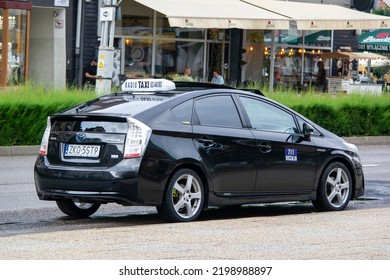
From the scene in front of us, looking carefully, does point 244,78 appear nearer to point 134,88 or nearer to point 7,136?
point 7,136

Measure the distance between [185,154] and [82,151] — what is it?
3.41 ft

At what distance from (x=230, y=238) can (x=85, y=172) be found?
2.20 m

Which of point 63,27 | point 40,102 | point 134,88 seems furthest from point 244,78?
point 134,88

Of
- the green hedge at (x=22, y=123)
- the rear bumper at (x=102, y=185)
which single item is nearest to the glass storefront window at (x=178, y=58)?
the green hedge at (x=22, y=123)

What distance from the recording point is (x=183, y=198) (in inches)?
448

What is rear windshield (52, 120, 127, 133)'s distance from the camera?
11.2 metres

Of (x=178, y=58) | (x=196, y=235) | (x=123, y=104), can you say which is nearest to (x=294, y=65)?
(x=178, y=58)

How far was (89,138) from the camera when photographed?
11258mm

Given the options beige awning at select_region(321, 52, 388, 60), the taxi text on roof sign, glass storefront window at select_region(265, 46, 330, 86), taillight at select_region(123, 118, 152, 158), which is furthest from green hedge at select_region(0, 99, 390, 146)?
glass storefront window at select_region(265, 46, 330, 86)

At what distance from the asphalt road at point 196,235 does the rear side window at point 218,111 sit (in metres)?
1.11

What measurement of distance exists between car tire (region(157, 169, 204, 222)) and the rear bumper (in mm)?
159

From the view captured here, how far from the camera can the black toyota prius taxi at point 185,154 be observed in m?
11.1

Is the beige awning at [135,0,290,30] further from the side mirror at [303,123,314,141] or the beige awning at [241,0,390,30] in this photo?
the side mirror at [303,123,314,141]

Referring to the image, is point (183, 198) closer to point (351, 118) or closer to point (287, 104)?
point (287, 104)
